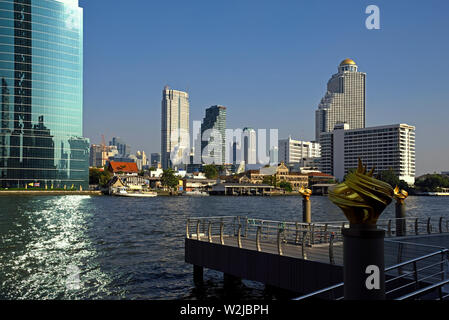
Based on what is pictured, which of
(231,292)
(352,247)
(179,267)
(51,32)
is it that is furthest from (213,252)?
(51,32)

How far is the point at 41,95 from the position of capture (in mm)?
184750

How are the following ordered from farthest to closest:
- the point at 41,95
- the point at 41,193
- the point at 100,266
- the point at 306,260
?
the point at 41,95, the point at 41,193, the point at 100,266, the point at 306,260

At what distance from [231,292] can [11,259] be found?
19258mm

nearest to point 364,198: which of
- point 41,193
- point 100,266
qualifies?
point 100,266

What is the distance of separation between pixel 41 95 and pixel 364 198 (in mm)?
196299

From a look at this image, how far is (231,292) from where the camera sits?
23.2 metres

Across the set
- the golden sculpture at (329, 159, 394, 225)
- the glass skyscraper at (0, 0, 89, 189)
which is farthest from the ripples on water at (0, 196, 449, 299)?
the glass skyscraper at (0, 0, 89, 189)

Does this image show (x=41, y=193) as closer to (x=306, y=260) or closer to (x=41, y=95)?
(x=41, y=95)

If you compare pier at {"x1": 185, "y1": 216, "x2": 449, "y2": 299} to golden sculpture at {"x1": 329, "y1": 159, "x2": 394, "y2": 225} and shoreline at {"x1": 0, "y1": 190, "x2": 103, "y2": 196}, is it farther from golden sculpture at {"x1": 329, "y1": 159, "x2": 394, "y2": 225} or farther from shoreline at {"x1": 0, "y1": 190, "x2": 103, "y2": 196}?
shoreline at {"x1": 0, "y1": 190, "x2": 103, "y2": 196}

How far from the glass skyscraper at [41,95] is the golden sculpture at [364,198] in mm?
190969

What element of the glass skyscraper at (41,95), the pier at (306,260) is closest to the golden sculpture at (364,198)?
the pier at (306,260)

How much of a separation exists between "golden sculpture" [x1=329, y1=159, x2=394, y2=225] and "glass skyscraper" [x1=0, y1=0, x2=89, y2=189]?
191 m

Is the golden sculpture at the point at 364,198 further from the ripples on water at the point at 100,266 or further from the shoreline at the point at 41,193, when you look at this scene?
the shoreline at the point at 41,193
